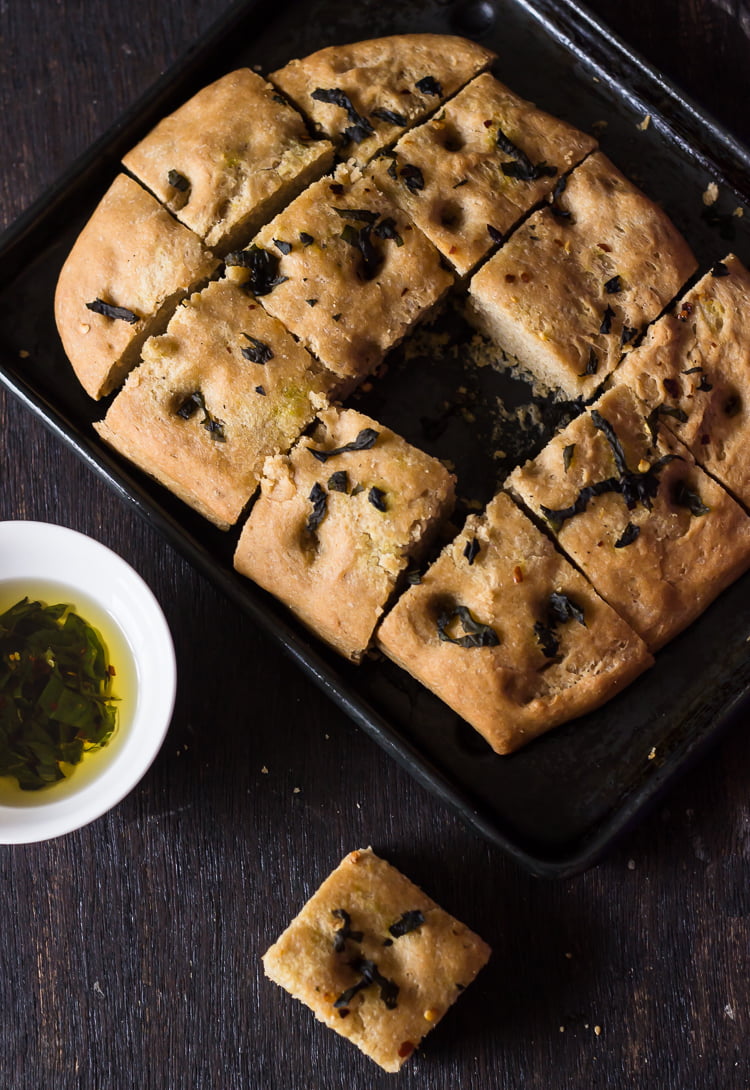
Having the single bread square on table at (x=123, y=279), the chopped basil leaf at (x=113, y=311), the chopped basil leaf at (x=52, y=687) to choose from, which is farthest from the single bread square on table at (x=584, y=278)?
the chopped basil leaf at (x=52, y=687)

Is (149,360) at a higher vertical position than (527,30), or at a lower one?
lower

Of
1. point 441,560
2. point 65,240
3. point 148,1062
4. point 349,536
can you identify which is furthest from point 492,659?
point 65,240

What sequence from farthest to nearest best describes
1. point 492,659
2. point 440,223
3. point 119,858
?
point 119,858 < point 440,223 < point 492,659

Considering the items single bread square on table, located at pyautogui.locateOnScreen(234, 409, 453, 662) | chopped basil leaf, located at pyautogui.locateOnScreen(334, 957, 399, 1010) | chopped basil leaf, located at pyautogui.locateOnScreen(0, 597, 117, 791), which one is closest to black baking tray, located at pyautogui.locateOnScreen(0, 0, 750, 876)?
single bread square on table, located at pyautogui.locateOnScreen(234, 409, 453, 662)

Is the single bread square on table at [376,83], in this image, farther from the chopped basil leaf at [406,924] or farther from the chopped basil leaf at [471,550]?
the chopped basil leaf at [406,924]

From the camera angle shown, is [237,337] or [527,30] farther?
[527,30]

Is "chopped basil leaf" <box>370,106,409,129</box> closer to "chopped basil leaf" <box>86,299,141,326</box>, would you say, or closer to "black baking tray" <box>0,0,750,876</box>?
"black baking tray" <box>0,0,750,876</box>

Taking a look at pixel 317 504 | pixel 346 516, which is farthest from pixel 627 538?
pixel 317 504

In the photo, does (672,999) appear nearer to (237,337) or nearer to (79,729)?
(79,729)
